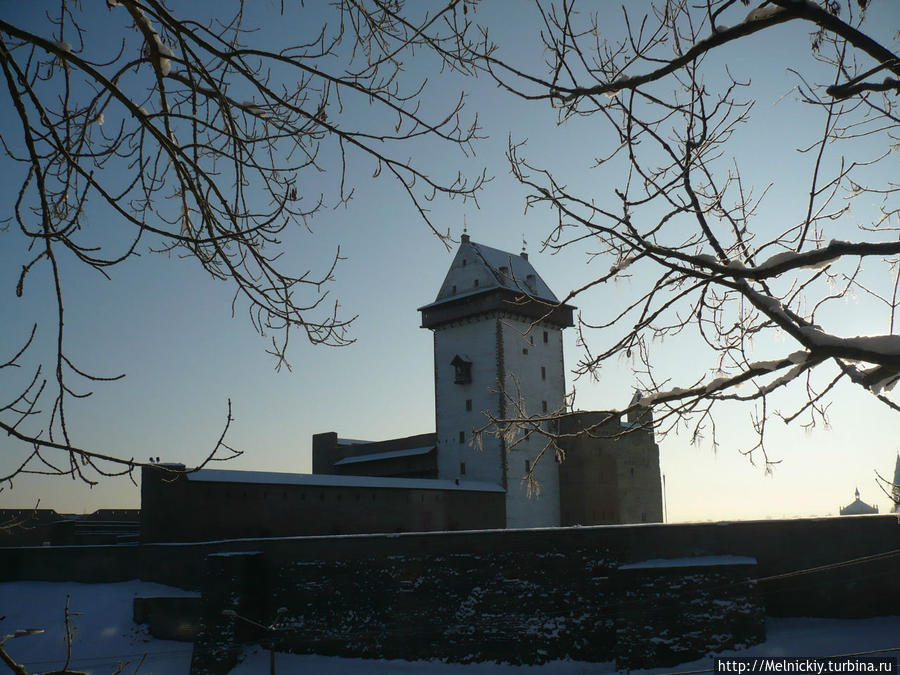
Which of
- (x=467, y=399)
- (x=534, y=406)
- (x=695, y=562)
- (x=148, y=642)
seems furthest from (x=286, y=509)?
(x=695, y=562)

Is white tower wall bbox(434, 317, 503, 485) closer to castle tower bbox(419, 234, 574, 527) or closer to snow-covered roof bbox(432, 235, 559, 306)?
castle tower bbox(419, 234, 574, 527)

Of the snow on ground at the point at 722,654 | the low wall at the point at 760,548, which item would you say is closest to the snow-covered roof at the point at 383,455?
the low wall at the point at 760,548

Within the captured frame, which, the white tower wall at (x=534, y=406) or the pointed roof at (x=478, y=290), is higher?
the pointed roof at (x=478, y=290)

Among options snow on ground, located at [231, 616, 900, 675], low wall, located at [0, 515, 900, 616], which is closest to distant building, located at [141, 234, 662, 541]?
low wall, located at [0, 515, 900, 616]

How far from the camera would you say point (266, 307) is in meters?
3.49

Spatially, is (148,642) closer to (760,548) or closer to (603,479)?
(760,548)

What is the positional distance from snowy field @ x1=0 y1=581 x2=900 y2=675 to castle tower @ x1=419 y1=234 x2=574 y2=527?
11.9 meters

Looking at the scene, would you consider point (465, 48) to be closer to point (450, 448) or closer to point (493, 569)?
point (493, 569)

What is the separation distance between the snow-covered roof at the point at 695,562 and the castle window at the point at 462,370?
1533 centimetres

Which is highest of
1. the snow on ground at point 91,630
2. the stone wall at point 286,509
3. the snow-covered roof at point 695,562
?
the stone wall at point 286,509

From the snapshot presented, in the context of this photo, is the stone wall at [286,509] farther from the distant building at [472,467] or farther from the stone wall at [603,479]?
the stone wall at [603,479]

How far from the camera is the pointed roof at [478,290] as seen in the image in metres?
29.5

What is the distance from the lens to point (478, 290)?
30.1 m

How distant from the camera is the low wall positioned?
13547 mm
